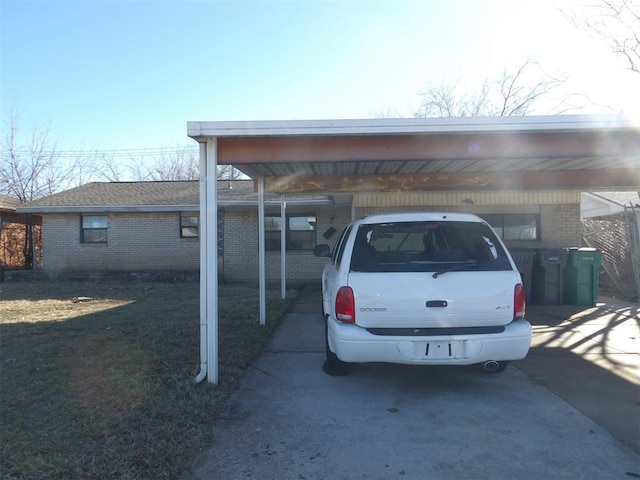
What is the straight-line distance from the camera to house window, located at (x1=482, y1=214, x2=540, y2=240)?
12.9 metres

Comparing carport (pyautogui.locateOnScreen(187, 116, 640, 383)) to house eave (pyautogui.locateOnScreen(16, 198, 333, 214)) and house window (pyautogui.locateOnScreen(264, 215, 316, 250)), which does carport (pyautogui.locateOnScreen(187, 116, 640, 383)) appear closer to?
house eave (pyautogui.locateOnScreen(16, 198, 333, 214))

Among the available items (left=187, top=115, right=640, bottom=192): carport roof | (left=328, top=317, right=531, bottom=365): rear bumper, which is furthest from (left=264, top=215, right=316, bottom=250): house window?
(left=328, top=317, right=531, bottom=365): rear bumper

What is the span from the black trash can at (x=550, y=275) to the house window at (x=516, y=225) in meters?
2.91

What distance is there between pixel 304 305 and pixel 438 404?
626cm

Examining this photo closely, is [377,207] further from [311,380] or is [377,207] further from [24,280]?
[24,280]

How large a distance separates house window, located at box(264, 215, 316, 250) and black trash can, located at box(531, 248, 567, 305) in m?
7.64

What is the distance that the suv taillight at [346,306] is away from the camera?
14.2 feet

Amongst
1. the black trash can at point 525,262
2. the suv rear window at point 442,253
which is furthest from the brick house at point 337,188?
the black trash can at point 525,262

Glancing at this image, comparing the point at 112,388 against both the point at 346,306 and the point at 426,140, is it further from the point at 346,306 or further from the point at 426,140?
the point at 426,140

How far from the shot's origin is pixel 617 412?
4168 mm

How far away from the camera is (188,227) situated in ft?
54.3

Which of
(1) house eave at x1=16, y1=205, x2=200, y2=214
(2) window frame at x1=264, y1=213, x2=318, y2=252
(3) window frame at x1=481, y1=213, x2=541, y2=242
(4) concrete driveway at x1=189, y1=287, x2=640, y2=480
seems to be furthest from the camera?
(2) window frame at x1=264, y1=213, x2=318, y2=252

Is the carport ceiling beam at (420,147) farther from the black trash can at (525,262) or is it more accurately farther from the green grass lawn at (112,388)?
the black trash can at (525,262)

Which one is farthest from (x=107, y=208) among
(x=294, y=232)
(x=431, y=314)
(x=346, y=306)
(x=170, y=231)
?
(x=431, y=314)
